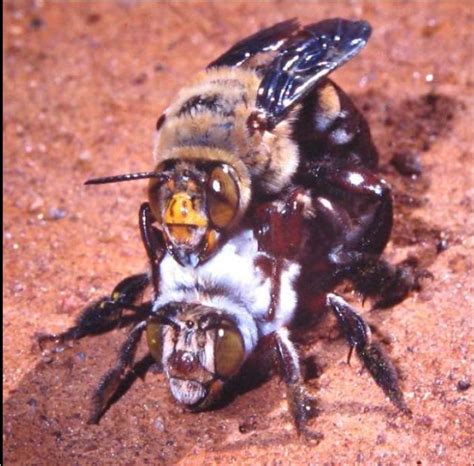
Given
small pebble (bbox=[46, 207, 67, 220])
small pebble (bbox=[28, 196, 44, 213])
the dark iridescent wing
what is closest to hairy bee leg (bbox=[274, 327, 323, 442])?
the dark iridescent wing

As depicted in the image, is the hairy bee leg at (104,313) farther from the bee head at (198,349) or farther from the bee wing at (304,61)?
the bee wing at (304,61)

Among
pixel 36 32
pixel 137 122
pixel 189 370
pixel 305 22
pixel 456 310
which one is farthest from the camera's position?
pixel 36 32

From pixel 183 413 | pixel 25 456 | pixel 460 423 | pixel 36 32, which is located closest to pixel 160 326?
pixel 183 413

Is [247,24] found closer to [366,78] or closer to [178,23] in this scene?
[178,23]

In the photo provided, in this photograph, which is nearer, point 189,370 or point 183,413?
point 189,370

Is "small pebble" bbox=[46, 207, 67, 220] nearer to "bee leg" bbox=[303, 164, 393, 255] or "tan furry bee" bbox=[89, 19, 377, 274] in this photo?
"tan furry bee" bbox=[89, 19, 377, 274]

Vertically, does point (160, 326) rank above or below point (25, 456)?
above
